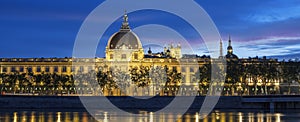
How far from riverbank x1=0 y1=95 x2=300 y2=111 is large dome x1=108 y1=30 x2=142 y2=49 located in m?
67.8

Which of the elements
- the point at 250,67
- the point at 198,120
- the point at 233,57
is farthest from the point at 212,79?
the point at 198,120

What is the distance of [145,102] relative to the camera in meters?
96.0

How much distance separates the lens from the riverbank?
9262 centimetres

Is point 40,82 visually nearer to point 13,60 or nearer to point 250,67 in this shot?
point 13,60

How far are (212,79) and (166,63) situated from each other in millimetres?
32950

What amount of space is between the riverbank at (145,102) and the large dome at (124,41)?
67.8 metres

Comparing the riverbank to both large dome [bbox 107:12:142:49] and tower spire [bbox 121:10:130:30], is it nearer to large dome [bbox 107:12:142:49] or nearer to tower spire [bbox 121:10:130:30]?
large dome [bbox 107:12:142:49]

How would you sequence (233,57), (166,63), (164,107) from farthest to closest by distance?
(233,57) → (166,63) → (164,107)

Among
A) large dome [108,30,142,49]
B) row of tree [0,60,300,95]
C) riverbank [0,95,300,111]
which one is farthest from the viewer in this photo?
large dome [108,30,142,49]

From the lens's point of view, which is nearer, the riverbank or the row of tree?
the riverbank

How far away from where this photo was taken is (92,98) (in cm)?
9731

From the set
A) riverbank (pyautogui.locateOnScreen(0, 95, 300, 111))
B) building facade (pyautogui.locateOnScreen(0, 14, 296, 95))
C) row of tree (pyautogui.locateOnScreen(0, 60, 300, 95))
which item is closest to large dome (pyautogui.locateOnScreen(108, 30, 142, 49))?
building facade (pyautogui.locateOnScreen(0, 14, 296, 95))

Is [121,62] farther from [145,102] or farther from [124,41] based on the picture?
[145,102]

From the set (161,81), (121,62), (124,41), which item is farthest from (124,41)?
(161,81)
